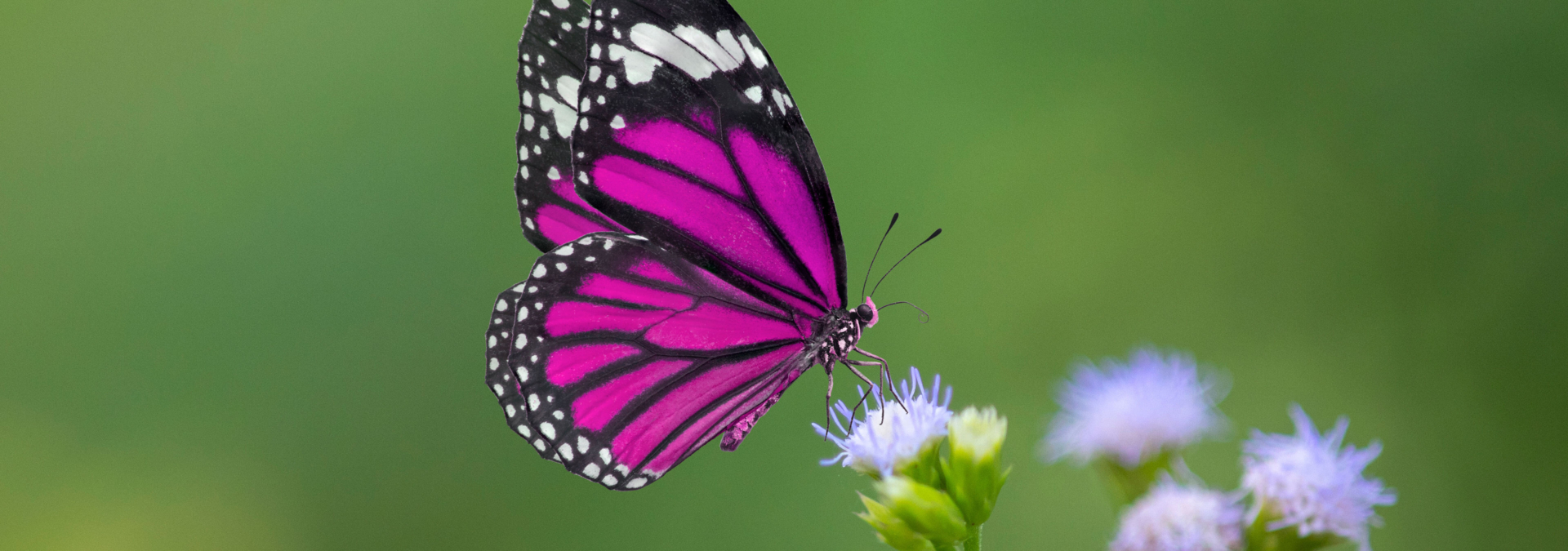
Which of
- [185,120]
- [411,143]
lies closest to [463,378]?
[411,143]

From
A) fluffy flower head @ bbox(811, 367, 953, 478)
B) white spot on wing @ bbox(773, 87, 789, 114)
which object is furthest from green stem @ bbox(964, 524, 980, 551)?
white spot on wing @ bbox(773, 87, 789, 114)

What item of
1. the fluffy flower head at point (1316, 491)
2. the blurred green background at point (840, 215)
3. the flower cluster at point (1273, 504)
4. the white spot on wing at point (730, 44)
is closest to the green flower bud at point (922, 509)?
the flower cluster at point (1273, 504)

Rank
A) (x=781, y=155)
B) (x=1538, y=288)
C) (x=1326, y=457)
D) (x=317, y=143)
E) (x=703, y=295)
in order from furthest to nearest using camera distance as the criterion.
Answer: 1. (x=317, y=143)
2. (x=1538, y=288)
3. (x=703, y=295)
4. (x=781, y=155)
5. (x=1326, y=457)

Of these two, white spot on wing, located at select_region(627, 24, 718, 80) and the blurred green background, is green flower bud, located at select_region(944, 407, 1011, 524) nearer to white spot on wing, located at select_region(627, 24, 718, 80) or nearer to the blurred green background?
white spot on wing, located at select_region(627, 24, 718, 80)

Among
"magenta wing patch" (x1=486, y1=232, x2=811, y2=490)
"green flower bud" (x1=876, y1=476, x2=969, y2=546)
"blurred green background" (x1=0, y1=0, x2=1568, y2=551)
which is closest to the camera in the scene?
"green flower bud" (x1=876, y1=476, x2=969, y2=546)

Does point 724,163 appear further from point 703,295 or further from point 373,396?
point 373,396

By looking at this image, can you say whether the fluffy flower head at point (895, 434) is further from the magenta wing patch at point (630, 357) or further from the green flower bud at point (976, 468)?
the magenta wing patch at point (630, 357)

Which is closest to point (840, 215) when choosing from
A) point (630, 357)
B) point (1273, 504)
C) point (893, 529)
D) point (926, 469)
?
point (630, 357)
